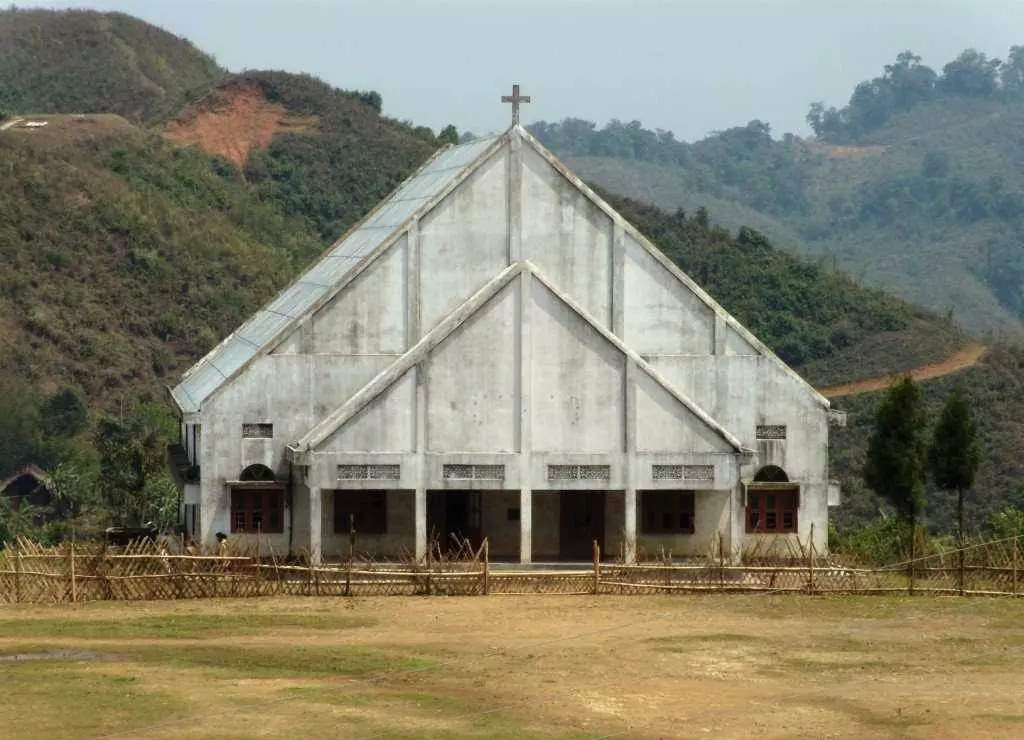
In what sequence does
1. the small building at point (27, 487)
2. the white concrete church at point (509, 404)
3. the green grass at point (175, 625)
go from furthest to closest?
the small building at point (27, 487)
the white concrete church at point (509, 404)
the green grass at point (175, 625)

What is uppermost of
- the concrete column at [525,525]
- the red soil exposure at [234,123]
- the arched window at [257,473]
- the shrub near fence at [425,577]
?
the red soil exposure at [234,123]

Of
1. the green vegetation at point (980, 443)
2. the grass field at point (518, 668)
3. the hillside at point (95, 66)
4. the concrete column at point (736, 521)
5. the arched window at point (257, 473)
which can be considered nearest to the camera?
the grass field at point (518, 668)

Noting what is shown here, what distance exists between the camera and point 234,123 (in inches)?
5379

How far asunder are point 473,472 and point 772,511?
24.2ft

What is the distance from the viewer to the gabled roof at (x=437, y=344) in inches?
1925

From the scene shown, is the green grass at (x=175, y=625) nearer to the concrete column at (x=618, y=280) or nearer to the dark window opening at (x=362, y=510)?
the dark window opening at (x=362, y=510)

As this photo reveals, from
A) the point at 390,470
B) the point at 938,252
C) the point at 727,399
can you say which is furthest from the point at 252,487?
the point at 938,252

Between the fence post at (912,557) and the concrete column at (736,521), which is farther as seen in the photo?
the concrete column at (736,521)

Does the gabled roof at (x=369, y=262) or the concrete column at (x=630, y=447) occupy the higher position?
the gabled roof at (x=369, y=262)

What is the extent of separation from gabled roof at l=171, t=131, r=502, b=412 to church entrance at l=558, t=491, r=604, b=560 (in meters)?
7.38

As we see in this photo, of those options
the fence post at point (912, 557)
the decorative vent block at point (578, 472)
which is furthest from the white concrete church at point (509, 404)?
the fence post at point (912, 557)

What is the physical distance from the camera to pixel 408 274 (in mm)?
51188

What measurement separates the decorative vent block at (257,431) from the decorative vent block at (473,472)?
13.3ft

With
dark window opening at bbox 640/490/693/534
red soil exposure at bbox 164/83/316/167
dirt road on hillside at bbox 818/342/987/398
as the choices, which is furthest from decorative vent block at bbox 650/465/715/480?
red soil exposure at bbox 164/83/316/167
